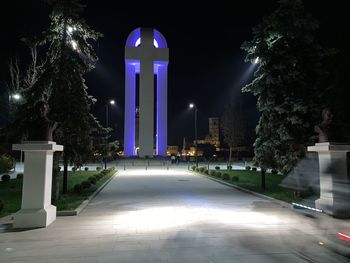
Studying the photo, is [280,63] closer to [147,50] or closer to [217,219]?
[217,219]

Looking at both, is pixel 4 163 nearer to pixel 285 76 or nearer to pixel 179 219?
pixel 179 219

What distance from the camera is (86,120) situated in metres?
14.2

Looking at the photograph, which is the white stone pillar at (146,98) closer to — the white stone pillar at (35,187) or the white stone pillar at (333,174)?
the white stone pillar at (333,174)

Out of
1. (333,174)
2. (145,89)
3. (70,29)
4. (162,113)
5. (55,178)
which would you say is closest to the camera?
(333,174)

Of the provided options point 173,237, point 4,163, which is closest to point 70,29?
point 173,237

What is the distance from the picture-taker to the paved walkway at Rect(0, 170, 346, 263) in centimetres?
623

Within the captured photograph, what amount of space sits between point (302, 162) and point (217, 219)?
631cm

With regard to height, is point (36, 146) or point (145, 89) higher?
point (145, 89)

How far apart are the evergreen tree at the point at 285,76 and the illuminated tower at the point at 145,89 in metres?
43.8

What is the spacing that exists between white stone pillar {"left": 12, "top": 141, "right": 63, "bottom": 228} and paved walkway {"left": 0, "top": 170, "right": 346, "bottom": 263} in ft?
1.51

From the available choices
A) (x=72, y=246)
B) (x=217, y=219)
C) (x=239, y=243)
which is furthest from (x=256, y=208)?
(x=72, y=246)

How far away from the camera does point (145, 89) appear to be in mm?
59188

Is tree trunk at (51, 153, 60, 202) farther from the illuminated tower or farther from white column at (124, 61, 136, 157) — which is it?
white column at (124, 61, 136, 157)

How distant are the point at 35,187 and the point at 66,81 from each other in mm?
6324
